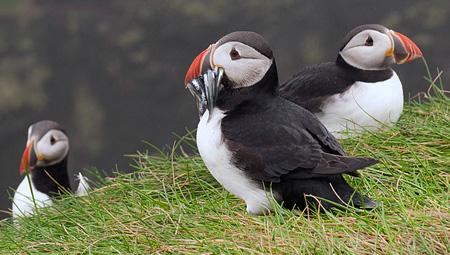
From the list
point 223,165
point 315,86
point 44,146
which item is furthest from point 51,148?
point 223,165

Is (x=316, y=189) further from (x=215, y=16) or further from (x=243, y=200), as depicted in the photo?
(x=215, y=16)

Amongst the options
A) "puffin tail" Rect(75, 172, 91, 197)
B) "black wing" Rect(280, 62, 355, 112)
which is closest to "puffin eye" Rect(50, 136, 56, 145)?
"puffin tail" Rect(75, 172, 91, 197)

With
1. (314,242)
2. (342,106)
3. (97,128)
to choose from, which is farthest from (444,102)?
(97,128)

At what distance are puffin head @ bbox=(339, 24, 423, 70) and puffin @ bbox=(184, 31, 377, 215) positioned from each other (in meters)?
1.46

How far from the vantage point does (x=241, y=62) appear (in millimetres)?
3688

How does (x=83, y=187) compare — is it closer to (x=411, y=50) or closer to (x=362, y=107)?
(x=362, y=107)

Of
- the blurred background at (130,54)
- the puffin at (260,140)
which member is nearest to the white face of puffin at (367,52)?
the puffin at (260,140)

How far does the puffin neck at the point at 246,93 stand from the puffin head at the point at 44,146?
267 cm

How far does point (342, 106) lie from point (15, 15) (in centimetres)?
633

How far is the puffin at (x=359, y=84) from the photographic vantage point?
5.05m

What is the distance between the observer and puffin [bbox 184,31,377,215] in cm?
356

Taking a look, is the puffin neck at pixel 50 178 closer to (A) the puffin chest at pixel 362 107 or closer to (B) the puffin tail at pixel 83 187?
(B) the puffin tail at pixel 83 187

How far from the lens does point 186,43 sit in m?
9.84

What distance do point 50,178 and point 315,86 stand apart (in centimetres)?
197
